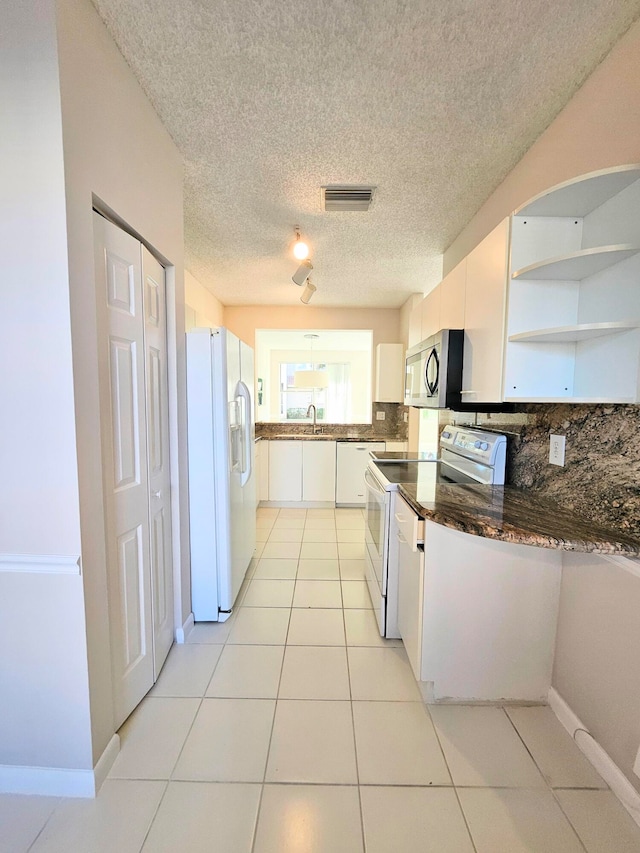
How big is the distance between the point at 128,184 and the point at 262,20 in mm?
706

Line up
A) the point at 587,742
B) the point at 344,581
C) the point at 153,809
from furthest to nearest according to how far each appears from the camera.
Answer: the point at 344,581 < the point at 587,742 < the point at 153,809

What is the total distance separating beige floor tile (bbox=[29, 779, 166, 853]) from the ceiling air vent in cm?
280

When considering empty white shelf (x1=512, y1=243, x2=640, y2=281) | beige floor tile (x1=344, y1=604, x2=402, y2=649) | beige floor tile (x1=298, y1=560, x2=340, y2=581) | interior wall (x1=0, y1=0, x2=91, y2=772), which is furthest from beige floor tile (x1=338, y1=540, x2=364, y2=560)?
empty white shelf (x1=512, y1=243, x2=640, y2=281)

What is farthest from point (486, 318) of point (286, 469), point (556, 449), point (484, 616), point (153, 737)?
point (286, 469)

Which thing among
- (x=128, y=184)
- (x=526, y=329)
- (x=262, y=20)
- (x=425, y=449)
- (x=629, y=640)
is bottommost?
(x=629, y=640)

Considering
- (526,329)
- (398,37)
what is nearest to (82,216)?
(398,37)

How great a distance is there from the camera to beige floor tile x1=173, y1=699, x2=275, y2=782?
1.25 m

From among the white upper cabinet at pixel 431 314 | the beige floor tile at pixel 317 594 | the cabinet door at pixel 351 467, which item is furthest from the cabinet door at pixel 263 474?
the white upper cabinet at pixel 431 314

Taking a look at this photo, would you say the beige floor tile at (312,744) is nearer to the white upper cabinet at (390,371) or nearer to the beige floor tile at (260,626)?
the beige floor tile at (260,626)

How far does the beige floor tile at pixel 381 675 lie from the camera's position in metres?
1.59

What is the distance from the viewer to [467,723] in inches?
57.4

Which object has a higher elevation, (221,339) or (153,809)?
(221,339)

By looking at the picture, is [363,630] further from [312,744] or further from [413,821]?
[413,821]

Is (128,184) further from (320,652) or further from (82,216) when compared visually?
(320,652)
